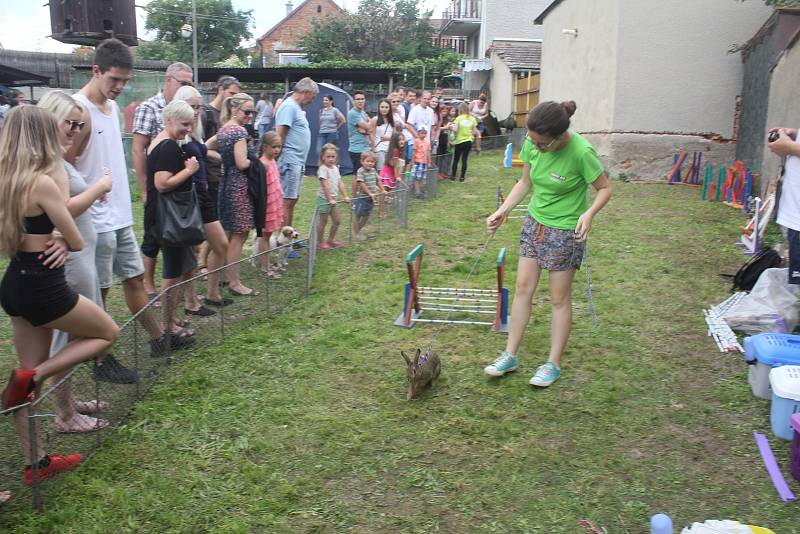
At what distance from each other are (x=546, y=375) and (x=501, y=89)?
25.3 meters

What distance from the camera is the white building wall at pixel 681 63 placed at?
44.8ft

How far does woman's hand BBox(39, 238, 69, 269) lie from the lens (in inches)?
125

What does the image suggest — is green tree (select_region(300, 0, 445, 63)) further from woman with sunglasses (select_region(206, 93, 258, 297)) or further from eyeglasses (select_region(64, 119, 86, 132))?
eyeglasses (select_region(64, 119, 86, 132))

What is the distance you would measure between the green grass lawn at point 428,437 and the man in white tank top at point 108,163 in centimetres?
73

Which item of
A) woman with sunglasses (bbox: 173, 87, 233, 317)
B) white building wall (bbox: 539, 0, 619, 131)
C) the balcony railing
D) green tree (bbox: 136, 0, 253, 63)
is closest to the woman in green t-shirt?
woman with sunglasses (bbox: 173, 87, 233, 317)

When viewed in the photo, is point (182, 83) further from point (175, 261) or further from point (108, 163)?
point (108, 163)

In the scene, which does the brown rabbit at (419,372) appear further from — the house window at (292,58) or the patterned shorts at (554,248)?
the house window at (292,58)

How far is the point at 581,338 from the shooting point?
531cm

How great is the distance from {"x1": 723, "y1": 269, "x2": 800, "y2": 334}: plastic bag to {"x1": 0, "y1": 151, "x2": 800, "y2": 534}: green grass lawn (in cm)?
32

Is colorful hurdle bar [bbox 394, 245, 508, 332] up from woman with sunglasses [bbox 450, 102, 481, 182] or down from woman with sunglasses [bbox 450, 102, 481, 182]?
down

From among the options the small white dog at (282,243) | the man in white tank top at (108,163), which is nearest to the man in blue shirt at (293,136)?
the small white dog at (282,243)

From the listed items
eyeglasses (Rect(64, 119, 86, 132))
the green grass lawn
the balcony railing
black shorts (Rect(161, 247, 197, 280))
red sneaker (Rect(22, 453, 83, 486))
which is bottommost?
the green grass lawn

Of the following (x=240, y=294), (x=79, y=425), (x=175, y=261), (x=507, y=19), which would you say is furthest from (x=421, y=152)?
(x=507, y=19)

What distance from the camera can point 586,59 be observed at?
53.1 feet
